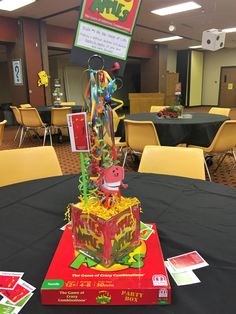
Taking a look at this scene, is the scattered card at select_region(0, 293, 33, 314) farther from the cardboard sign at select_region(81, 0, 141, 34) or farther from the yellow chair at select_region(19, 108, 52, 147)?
the yellow chair at select_region(19, 108, 52, 147)

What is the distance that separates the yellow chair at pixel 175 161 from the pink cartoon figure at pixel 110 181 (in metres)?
0.98

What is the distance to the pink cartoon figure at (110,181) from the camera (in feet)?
2.28

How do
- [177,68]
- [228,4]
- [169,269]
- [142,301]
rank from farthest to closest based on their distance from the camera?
[177,68] → [228,4] → [169,269] → [142,301]

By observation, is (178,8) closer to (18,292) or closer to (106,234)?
(106,234)

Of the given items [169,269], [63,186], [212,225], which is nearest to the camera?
[169,269]

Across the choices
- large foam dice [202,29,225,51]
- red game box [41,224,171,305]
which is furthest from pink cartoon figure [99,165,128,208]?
large foam dice [202,29,225,51]

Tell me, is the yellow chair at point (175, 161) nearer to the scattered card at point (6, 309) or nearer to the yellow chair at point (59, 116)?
the scattered card at point (6, 309)

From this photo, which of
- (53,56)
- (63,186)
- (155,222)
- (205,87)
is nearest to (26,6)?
(53,56)

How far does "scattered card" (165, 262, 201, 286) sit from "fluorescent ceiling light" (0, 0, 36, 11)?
634 cm

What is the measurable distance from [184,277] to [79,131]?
0.44 meters

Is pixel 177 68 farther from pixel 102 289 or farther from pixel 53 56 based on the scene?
pixel 102 289

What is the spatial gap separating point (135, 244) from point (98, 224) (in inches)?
5.4

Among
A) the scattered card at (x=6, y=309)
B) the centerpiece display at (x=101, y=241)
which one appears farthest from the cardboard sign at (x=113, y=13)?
the scattered card at (x=6, y=309)

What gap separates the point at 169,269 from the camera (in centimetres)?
68
